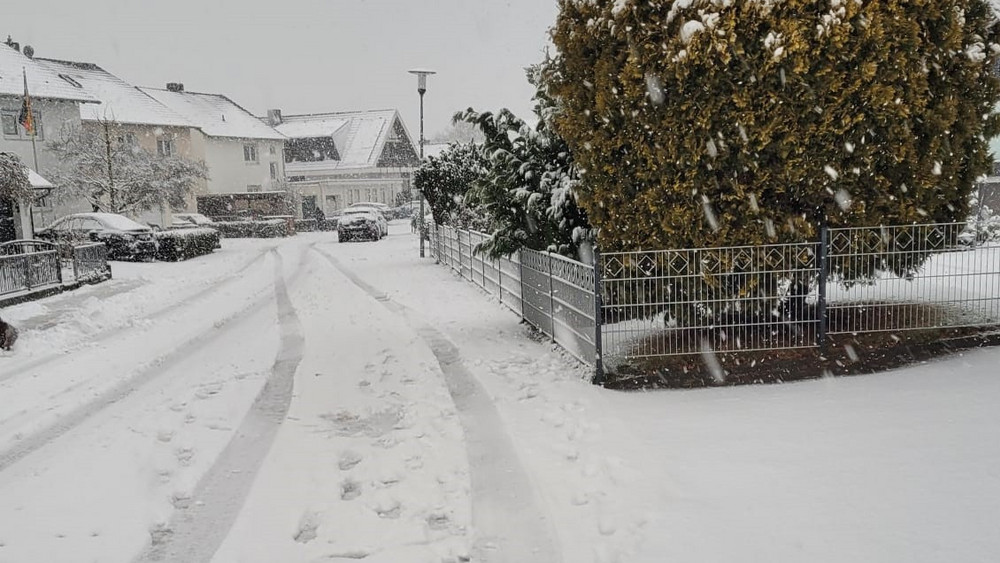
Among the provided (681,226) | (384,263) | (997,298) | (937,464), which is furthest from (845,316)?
(384,263)

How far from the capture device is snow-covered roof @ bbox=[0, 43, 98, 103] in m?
28.0

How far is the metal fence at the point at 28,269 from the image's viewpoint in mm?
12406

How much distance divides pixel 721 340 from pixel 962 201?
9.46ft

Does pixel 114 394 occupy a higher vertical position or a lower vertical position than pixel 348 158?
lower

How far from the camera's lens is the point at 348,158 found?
57.9 m

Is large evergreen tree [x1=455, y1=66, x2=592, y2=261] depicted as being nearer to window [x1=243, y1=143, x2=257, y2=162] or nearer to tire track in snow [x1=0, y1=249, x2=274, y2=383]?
tire track in snow [x1=0, y1=249, x2=274, y2=383]

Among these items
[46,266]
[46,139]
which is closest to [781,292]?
[46,266]

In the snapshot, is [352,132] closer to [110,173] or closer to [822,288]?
[110,173]

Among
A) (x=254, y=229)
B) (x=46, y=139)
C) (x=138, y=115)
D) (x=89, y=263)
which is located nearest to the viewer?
(x=89, y=263)

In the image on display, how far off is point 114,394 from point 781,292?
22.0 feet

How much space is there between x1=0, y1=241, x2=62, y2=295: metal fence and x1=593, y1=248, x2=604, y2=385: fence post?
11.4 meters

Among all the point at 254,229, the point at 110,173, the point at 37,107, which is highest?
the point at 37,107

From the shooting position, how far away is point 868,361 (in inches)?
259

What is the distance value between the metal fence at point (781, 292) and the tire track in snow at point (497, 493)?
49.8 inches
